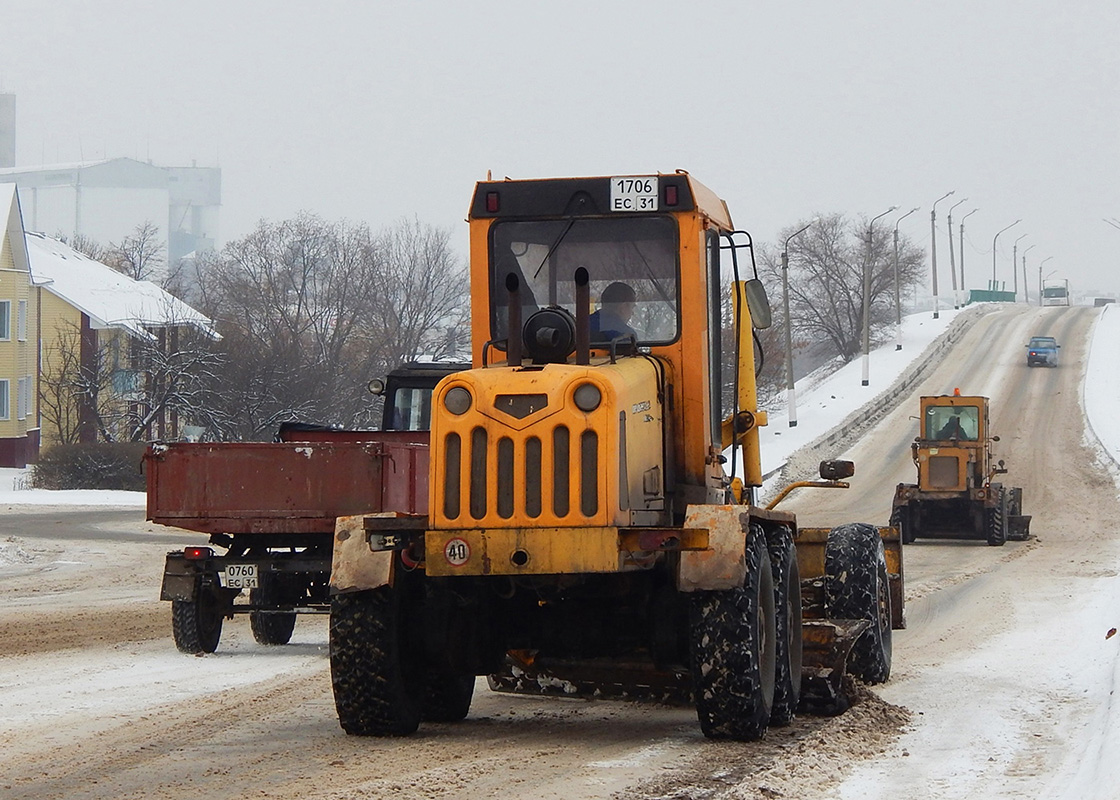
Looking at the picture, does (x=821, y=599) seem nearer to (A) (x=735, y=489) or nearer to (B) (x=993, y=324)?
(A) (x=735, y=489)

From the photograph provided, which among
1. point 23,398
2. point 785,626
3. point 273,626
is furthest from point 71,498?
point 785,626

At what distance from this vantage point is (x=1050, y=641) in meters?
13.6

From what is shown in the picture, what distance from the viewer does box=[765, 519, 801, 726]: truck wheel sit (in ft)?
28.6

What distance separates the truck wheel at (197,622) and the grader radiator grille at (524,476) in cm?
595

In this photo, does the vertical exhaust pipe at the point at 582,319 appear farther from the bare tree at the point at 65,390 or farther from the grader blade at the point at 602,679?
the bare tree at the point at 65,390

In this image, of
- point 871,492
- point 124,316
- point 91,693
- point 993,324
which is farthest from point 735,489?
point 993,324

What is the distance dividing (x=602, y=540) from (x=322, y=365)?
52244 millimetres

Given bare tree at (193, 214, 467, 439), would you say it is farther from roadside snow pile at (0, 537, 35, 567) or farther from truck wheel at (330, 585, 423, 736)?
truck wheel at (330, 585, 423, 736)

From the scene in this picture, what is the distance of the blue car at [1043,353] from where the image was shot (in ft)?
219

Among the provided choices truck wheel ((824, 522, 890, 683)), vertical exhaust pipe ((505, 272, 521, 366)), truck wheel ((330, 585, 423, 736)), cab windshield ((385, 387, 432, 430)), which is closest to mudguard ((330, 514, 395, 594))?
truck wheel ((330, 585, 423, 736))

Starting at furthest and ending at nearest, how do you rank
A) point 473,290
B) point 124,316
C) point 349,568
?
point 124,316, point 473,290, point 349,568

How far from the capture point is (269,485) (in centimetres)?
1280

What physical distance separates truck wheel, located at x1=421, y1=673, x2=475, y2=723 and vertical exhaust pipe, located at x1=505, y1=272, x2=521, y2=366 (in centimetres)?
193

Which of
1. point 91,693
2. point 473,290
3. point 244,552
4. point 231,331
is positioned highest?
point 231,331
